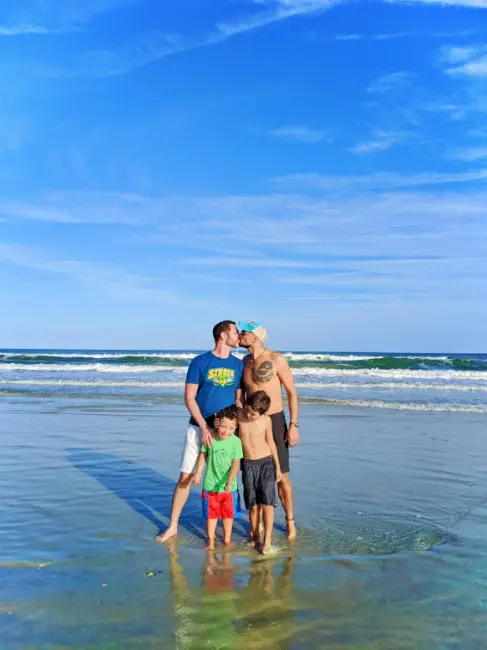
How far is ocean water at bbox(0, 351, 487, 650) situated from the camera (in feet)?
12.0

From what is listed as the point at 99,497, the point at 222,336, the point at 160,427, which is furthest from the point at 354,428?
the point at 222,336

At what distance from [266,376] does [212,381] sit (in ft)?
1.72

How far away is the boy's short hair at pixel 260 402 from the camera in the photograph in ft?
17.2

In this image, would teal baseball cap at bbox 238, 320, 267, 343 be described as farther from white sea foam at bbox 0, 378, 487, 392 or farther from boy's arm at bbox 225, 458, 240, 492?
white sea foam at bbox 0, 378, 487, 392

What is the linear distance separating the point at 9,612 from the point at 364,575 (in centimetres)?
264

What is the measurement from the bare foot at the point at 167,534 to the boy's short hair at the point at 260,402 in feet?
4.77

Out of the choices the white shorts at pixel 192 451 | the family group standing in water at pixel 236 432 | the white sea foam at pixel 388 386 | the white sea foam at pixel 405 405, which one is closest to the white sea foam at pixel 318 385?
the white sea foam at pixel 388 386

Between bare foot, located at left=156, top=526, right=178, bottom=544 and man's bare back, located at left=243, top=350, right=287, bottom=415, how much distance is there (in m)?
1.46

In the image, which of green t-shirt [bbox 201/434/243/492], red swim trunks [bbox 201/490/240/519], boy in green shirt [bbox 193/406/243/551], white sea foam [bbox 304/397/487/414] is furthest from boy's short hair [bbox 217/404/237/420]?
white sea foam [bbox 304/397/487/414]

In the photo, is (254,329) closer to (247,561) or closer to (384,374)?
(247,561)

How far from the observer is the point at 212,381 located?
548 centimetres

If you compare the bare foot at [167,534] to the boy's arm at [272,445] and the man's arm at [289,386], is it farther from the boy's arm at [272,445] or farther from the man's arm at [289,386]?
the man's arm at [289,386]

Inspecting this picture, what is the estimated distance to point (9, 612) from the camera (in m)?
3.84

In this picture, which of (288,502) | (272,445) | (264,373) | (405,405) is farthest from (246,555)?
(405,405)
